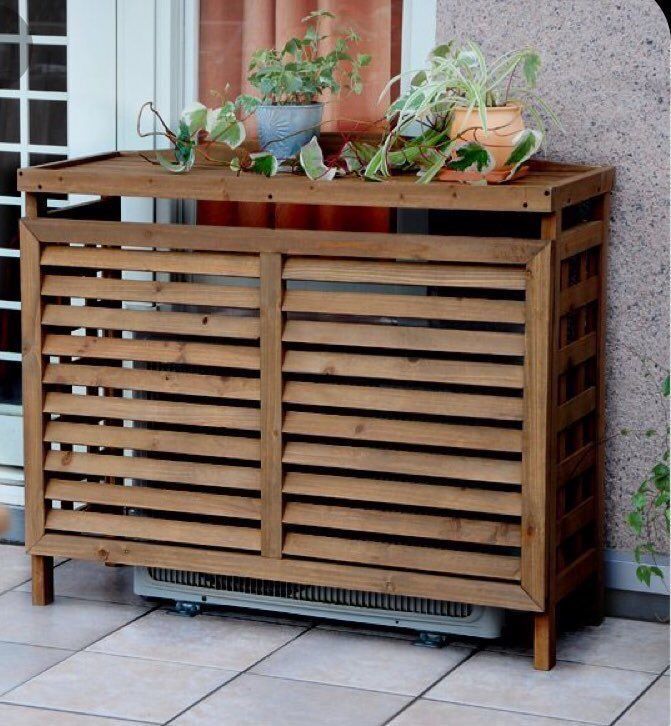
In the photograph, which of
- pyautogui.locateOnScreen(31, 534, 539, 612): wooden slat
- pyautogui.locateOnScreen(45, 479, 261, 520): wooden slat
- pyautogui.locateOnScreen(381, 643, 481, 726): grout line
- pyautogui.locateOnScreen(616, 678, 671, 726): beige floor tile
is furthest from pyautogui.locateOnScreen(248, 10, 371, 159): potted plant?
pyautogui.locateOnScreen(616, 678, 671, 726): beige floor tile

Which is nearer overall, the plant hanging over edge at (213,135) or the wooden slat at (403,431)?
the wooden slat at (403,431)

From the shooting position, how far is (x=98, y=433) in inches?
134

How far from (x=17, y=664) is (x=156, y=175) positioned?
1.09m

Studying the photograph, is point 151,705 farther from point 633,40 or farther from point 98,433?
point 633,40

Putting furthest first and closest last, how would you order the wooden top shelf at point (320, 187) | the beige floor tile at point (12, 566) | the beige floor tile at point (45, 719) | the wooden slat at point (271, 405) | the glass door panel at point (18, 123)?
the glass door panel at point (18, 123)
the beige floor tile at point (12, 566)
the wooden slat at point (271, 405)
the wooden top shelf at point (320, 187)
the beige floor tile at point (45, 719)

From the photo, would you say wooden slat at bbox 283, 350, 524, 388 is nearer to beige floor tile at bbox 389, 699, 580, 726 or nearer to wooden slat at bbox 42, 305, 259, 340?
wooden slat at bbox 42, 305, 259, 340

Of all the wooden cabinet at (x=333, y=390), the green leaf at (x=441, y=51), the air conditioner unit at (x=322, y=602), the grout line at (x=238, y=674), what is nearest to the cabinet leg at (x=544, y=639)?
the wooden cabinet at (x=333, y=390)

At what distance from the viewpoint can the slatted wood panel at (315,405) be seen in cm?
309

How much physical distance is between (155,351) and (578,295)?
935 millimetres

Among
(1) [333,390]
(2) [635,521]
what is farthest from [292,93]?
(2) [635,521]

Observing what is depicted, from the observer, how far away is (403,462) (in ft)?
10.4

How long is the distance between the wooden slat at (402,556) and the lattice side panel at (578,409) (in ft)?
0.49

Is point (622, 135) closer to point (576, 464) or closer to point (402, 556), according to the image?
point (576, 464)

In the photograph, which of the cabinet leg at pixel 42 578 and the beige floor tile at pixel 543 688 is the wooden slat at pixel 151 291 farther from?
the beige floor tile at pixel 543 688
